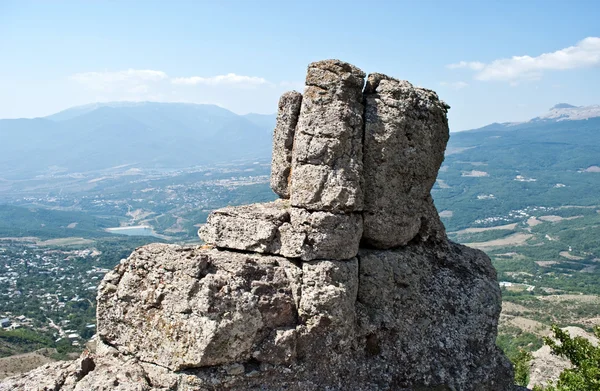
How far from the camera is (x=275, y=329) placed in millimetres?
11875

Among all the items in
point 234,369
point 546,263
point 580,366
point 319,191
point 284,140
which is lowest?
point 546,263

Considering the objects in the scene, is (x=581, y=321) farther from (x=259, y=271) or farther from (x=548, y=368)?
(x=259, y=271)

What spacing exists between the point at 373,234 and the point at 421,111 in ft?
12.6

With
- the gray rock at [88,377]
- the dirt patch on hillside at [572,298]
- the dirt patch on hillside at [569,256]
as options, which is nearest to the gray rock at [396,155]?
the gray rock at [88,377]

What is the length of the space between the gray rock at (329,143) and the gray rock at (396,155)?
1.84 ft

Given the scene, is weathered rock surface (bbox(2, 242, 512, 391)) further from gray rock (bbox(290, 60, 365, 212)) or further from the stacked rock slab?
gray rock (bbox(290, 60, 365, 212))

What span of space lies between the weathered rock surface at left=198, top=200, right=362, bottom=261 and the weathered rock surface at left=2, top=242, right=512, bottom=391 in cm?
32

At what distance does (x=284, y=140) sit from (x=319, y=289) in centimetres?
456

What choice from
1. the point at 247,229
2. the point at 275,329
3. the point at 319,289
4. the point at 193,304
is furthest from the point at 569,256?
the point at 193,304

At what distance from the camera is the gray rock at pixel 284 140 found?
13900 millimetres

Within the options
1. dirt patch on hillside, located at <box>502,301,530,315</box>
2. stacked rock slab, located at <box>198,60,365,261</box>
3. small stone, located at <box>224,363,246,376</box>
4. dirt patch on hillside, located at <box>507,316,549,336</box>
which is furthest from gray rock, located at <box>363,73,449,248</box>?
dirt patch on hillside, located at <box>502,301,530,315</box>

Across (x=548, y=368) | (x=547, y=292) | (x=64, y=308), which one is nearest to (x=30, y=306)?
(x=64, y=308)

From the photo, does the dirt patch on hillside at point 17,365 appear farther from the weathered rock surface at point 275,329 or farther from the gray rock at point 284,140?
the gray rock at point 284,140

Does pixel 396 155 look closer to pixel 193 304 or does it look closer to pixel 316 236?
pixel 316 236
